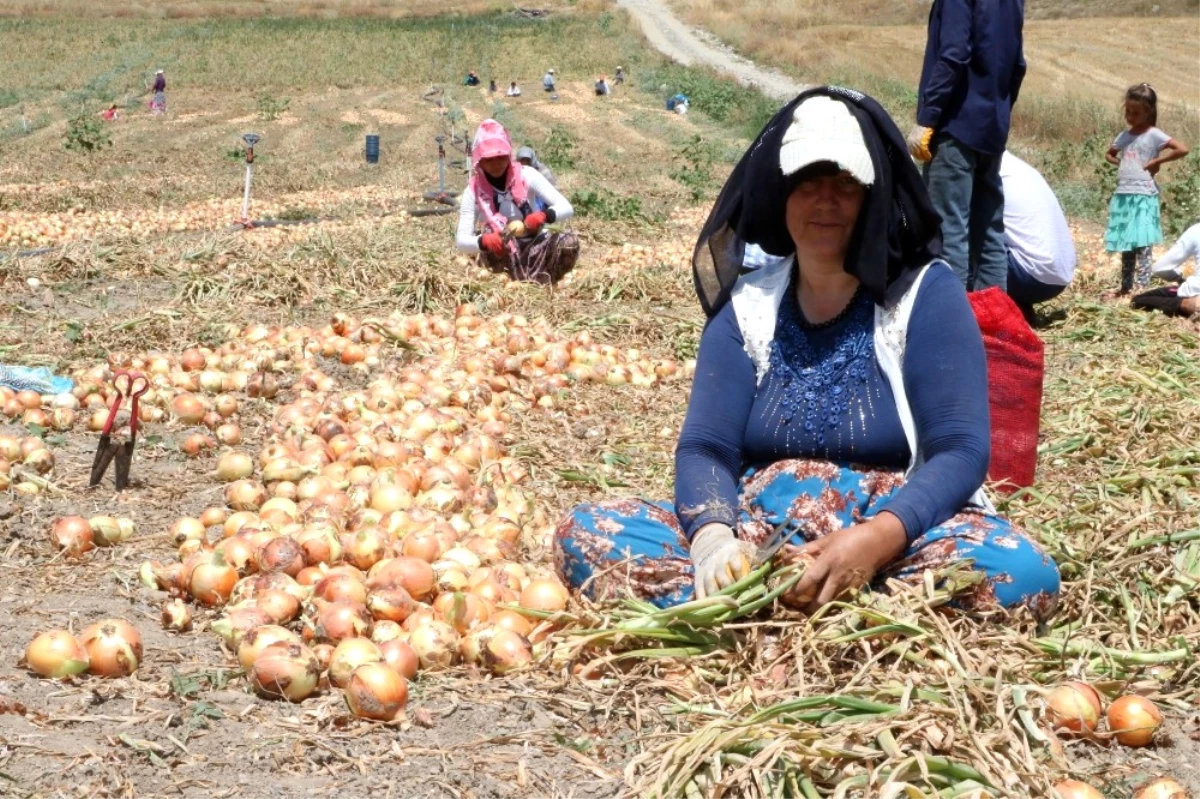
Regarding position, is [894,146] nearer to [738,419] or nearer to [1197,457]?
[738,419]

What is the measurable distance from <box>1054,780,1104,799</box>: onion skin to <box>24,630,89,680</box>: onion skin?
1.82 metres

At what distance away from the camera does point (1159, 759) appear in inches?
83.8

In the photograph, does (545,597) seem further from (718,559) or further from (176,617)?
(176,617)

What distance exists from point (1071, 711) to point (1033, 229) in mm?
4178

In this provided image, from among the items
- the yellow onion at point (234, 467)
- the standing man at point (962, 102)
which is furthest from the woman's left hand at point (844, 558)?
the standing man at point (962, 102)

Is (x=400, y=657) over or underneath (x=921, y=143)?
underneath

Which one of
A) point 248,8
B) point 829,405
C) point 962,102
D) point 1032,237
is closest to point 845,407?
point 829,405

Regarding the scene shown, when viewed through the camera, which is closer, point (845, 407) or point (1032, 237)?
point (845, 407)

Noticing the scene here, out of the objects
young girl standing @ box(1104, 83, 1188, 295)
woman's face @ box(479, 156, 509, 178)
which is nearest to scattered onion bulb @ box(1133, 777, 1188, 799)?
woman's face @ box(479, 156, 509, 178)

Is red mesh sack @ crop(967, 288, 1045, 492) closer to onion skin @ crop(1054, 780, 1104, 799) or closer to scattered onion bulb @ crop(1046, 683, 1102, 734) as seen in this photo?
scattered onion bulb @ crop(1046, 683, 1102, 734)

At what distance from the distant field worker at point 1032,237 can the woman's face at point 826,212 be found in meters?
3.57

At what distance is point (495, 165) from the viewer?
705cm

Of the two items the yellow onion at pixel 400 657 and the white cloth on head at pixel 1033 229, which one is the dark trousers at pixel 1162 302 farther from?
the yellow onion at pixel 400 657

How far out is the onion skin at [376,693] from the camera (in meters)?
2.21
